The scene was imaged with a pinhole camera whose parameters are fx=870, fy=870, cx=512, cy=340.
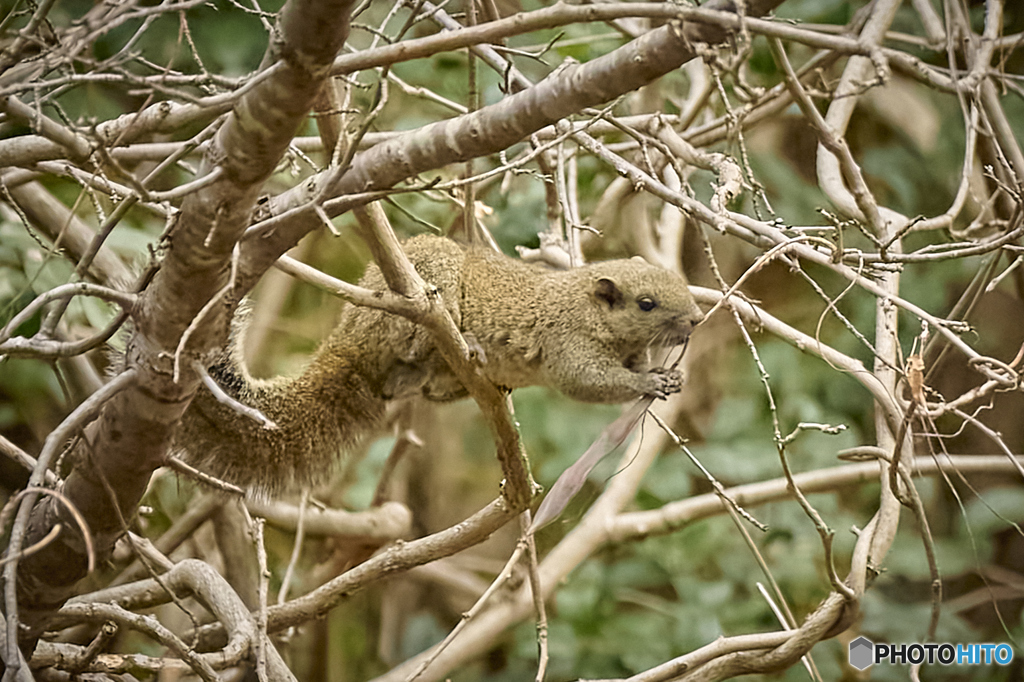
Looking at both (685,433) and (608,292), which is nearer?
(608,292)

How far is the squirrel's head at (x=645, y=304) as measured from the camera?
2441mm

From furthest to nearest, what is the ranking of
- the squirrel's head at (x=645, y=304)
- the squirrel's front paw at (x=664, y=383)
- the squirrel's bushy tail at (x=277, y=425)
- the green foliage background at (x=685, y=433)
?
1. the green foliage background at (x=685, y=433)
2. the squirrel's head at (x=645, y=304)
3. the squirrel's front paw at (x=664, y=383)
4. the squirrel's bushy tail at (x=277, y=425)

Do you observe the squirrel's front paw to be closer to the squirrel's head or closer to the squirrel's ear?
the squirrel's head

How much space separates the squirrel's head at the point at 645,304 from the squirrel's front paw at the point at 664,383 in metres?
0.16

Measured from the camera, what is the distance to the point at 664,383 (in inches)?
90.0

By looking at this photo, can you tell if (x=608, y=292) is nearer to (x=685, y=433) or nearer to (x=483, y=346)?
(x=483, y=346)

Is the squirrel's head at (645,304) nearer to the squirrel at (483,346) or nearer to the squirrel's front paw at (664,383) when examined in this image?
the squirrel at (483,346)

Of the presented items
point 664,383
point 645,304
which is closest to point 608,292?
point 645,304

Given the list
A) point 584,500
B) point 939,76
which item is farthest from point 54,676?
point 939,76

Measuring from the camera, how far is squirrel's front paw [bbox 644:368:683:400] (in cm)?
224

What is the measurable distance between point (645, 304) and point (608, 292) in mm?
116

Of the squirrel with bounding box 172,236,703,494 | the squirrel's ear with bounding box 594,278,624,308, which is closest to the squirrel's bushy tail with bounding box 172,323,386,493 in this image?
the squirrel with bounding box 172,236,703,494

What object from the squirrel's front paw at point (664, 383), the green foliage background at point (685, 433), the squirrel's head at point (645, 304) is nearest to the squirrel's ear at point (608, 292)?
the squirrel's head at point (645, 304)

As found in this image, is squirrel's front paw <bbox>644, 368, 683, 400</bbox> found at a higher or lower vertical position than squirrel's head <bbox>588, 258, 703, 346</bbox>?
lower
